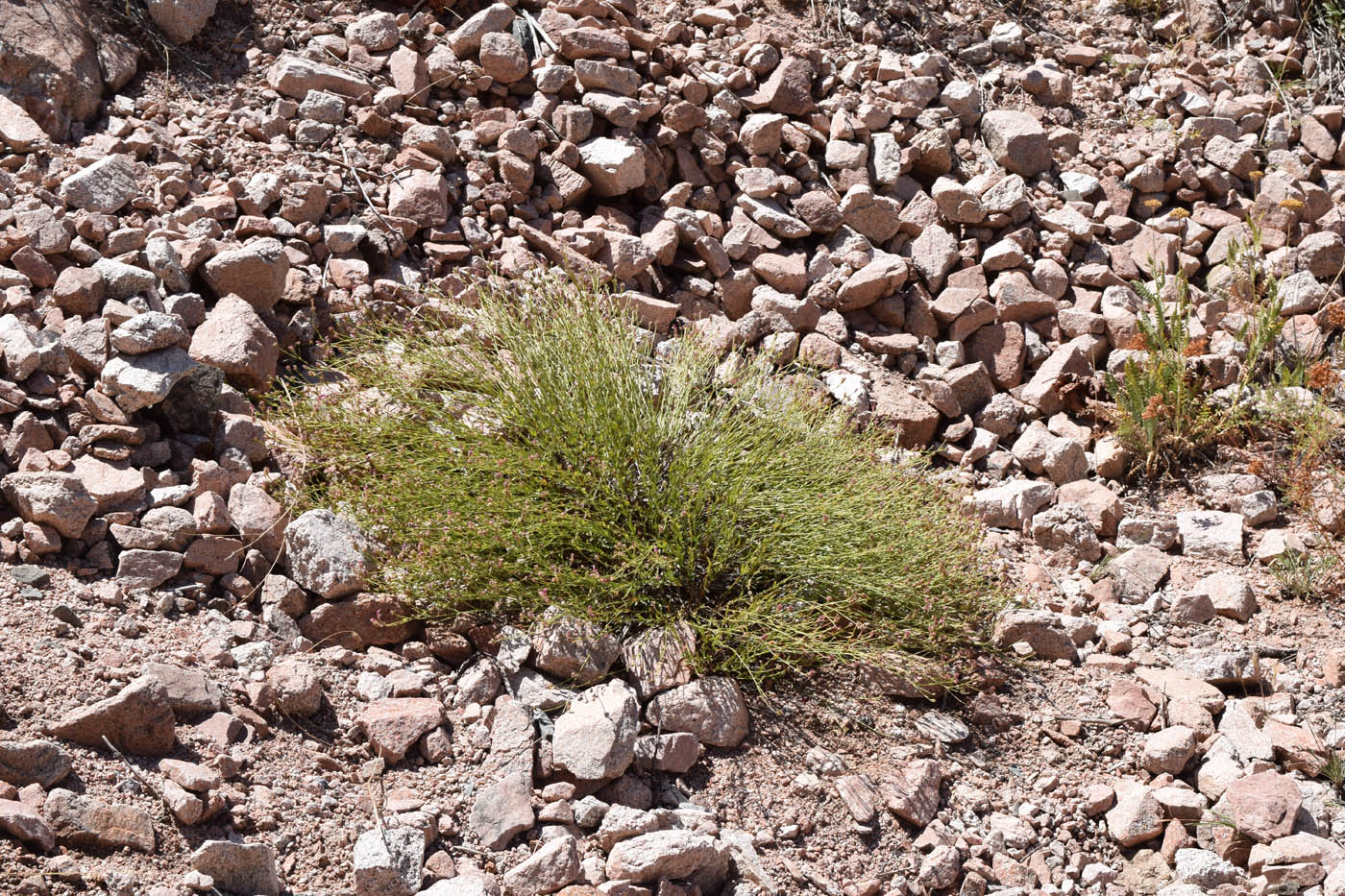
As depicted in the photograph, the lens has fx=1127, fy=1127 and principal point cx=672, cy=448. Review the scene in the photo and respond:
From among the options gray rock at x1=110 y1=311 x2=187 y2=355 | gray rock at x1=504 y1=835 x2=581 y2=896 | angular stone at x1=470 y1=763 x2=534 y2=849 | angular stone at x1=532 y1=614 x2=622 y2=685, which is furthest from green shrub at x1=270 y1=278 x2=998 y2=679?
gray rock at x1=504 y1=835 x2=581 y2=896

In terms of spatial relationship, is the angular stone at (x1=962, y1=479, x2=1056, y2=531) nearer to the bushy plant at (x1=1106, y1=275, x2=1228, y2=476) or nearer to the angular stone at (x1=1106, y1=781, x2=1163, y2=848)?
the bushy plant at (x1=1106, y1=275, x2=1228, y2=476)

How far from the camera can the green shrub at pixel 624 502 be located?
130 inches

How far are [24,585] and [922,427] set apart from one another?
3.16 metres

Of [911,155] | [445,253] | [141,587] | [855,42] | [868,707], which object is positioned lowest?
[868,707]

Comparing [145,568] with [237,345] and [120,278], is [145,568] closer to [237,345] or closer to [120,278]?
[237,345]

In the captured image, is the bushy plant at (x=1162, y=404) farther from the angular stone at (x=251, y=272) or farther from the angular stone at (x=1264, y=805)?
the angular stone at (x=251, y=272)

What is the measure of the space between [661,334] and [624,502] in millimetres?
1380

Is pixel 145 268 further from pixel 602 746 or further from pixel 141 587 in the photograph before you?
pixel 602 746

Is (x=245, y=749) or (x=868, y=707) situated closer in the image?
(x=245, y=749)

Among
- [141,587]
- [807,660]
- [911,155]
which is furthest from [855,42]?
[141,587]

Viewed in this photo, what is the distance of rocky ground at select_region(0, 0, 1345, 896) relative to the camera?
2.79 m

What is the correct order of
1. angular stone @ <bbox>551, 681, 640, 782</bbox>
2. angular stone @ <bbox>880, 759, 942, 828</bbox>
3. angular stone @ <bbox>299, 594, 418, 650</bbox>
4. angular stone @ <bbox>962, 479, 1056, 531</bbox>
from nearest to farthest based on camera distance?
angular stone @ <bbox>551, 681, 640, 782</bbox> → angular stone @ <bbox>880, 759, 942, 828</bbox> → angular stone @ <bbox>299, 594, 418, 650</bbox> → angular stone @ <bbox>962, 479, 1056, 531</bbox>

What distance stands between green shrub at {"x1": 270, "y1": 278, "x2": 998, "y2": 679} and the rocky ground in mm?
162

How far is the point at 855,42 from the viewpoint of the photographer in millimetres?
5742
